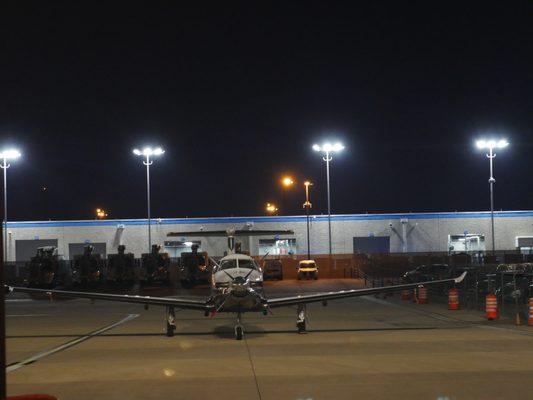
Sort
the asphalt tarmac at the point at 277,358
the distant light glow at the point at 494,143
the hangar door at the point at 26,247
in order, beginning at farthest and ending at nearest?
the hangar door at the point at 26,247
the distant light glow at the point at 494,143
the asphalt tarmac at the point at 277,358

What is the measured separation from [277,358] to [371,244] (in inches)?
2408

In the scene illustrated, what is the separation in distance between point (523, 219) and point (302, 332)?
192ft

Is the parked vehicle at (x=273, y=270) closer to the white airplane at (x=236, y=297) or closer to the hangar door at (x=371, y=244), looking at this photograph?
the hangar door at (x=371, y=244)

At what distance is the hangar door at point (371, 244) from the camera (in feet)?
246

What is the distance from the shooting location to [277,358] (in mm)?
15945

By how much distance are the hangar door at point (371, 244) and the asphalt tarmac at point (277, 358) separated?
4704 cm

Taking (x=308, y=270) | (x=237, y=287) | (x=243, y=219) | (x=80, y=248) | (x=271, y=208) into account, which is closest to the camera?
(x=237, y=287)

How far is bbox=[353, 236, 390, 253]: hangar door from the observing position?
246 ft

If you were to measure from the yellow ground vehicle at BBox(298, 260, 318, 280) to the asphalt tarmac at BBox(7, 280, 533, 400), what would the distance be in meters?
29.3

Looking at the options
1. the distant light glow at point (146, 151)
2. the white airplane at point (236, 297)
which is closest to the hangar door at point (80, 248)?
the distant light glow at point (146, 151)

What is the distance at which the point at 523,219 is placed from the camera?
73.6 meters

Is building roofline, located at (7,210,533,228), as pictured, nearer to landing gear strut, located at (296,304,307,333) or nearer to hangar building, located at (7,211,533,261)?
hangar building, located at (7,211,533,261)

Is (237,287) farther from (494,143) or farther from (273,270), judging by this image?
(494,143)

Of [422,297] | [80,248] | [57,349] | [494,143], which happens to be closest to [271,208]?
[80,248]
